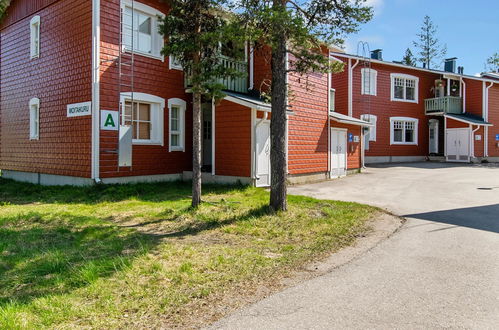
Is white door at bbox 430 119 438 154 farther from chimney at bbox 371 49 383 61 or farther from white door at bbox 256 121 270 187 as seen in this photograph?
white door at bbox 256 121 270 187

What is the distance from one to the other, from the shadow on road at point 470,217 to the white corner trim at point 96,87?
9563 millimetres

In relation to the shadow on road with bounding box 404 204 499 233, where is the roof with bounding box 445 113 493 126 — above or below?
above

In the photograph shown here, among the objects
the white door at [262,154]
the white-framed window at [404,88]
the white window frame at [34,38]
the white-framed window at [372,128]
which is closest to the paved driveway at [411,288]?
the white door at [262,154]

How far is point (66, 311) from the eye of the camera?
12.5 feet

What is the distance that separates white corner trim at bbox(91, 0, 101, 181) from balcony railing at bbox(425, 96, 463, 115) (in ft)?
78.7

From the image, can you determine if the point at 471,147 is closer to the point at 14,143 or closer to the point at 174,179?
the point at 174,179

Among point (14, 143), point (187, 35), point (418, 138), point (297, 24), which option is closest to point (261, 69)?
point (187, 35)

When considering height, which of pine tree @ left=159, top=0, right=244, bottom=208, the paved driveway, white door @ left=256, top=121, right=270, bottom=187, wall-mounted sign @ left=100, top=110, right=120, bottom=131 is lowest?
the paved driveway

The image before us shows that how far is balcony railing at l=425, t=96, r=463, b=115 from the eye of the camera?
26984 millimetres

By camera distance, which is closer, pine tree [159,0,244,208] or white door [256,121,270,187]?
pine tree [159,0,244,208]

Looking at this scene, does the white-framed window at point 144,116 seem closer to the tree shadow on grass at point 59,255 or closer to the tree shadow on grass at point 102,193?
the tree shadow on grass at point 102,193

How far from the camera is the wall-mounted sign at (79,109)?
12.5m

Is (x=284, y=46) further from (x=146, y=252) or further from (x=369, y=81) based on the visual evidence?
(x=369, y=81)

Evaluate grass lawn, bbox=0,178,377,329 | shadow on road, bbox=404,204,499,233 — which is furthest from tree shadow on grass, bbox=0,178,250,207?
shadow on road, bbox=404,204,499,233
